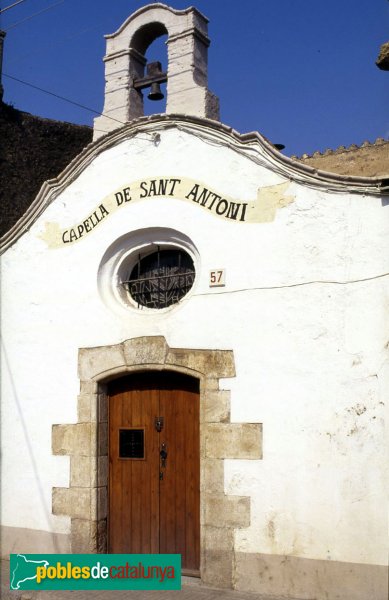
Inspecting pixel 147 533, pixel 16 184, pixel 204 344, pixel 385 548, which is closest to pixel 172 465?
pixel 147 533

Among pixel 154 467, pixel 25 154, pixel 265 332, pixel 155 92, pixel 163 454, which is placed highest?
pixel 25 154

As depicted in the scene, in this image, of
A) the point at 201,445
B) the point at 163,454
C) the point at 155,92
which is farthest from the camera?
the point at 155,92

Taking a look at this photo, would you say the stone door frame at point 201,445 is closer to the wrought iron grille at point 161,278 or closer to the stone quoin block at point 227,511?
the stone quoin block at point 227,511

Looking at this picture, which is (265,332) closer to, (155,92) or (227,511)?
(227,511)

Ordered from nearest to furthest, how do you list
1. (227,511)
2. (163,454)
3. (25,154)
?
(227,511) → (163,454) → (25,154)

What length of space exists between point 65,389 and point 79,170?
2.56m

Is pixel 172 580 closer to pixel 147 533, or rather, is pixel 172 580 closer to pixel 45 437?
pixel 147 533

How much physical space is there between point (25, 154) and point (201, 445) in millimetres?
6677

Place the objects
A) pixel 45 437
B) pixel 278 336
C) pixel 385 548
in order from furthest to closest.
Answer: pixel 45 437 < pixel 278 336 < pixel 385 548

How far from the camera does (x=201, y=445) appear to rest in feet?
21.4

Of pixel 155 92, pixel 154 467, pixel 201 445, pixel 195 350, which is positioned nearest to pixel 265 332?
pixel 195 350

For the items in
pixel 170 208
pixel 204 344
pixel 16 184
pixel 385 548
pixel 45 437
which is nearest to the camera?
pixel 385 548

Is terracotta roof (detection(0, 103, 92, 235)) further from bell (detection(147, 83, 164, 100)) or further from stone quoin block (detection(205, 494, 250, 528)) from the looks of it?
stone quoin block (detection(205, 494, 250, 528))

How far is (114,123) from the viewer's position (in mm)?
7895
